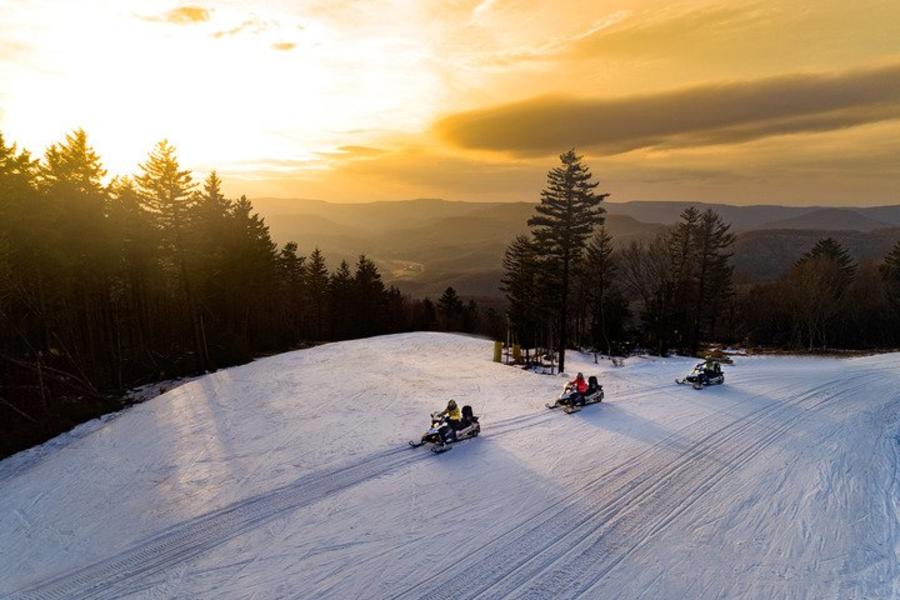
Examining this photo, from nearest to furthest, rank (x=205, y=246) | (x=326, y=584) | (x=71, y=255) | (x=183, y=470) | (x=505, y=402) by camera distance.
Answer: (x=326, y=584) → (x=183, y=470) → (x=505, y=402) → (x=71, y=255) → (x=205, y=246)

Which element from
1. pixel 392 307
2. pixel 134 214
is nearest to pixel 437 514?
pixel 134 214

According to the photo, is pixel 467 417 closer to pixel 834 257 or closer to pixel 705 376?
pixel 705 376

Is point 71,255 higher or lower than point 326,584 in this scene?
higher

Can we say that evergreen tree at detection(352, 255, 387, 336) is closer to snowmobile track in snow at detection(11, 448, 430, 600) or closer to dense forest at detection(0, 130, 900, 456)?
dense forest at detection(0, 130, 900, 456)

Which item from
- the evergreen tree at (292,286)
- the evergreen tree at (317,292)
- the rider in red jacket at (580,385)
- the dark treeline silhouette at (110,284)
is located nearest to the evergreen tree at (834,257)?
the rider in red jacket at (580,385)

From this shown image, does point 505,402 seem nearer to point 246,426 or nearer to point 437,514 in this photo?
point 437,514

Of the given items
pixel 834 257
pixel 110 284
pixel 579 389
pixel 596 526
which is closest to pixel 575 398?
pixel 579 389
